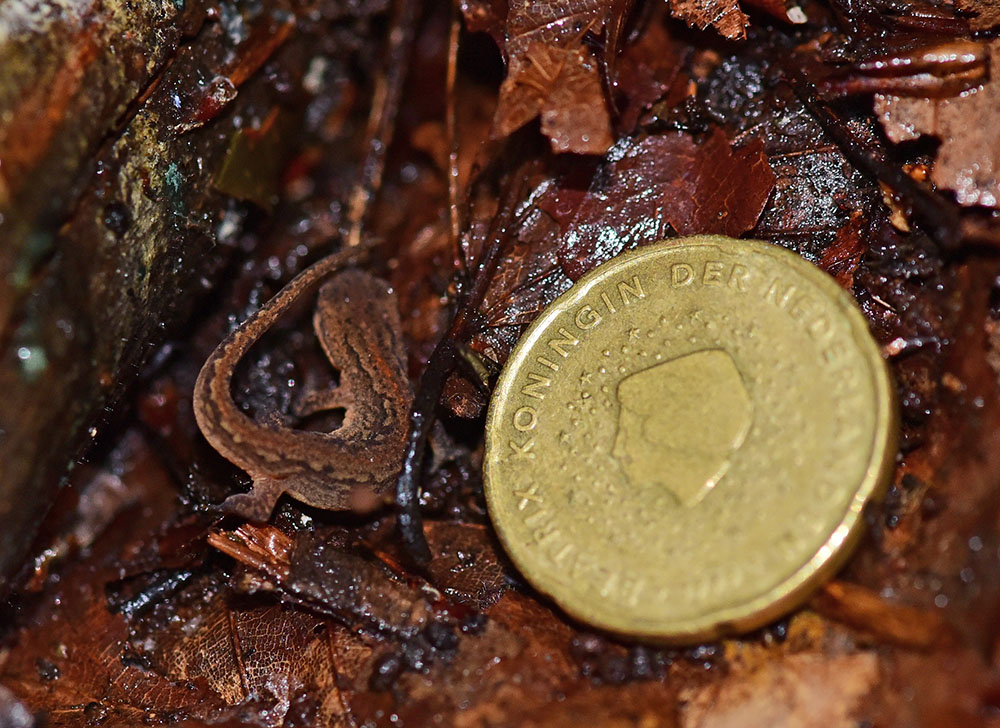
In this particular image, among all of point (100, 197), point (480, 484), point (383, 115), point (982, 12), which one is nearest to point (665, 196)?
point (982, 12)

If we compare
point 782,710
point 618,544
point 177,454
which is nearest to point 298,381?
point 177,454

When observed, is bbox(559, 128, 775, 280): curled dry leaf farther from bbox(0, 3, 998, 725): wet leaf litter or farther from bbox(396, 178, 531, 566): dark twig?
bbox(396, 178, 531, 566): dark twig

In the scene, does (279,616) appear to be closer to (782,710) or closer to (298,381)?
(298,381)

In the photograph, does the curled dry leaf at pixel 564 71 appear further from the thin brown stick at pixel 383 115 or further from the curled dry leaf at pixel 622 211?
the thin brown stick at pixel 383 115

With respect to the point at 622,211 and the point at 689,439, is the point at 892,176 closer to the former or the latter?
the point at 622,211

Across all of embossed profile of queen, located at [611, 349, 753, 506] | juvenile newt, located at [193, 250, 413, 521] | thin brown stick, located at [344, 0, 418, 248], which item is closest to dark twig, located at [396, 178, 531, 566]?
juvenile newt, located at [193, 250, 413, 521]

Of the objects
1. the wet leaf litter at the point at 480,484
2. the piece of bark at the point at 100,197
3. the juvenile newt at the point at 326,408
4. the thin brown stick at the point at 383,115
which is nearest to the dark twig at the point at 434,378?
the wet leaf litter at the point at 480,484
